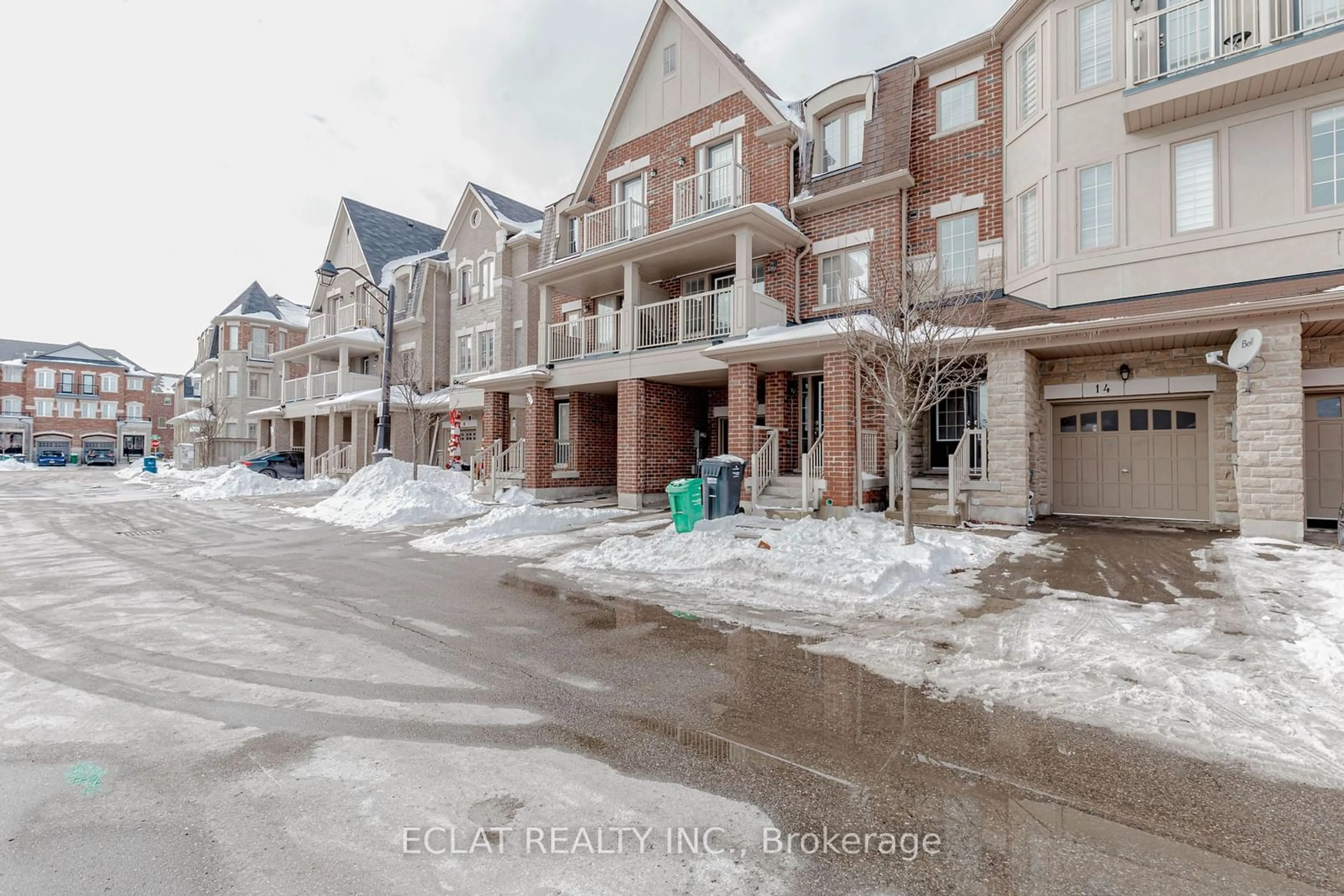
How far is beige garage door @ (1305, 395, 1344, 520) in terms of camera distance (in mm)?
10500

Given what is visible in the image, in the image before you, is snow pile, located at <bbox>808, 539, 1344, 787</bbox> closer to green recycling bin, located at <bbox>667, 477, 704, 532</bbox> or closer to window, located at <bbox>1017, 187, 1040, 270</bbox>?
green recycling bin, located at <bbox>667, 477, 704, 532</bbox>

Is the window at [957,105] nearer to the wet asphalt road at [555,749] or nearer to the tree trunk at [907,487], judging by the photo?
the tree trunk at [907,487]

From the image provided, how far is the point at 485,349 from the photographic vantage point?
25.6 m

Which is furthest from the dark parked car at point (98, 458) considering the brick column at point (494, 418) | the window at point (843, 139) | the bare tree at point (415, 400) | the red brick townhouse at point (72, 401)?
the window at point (843, 139)

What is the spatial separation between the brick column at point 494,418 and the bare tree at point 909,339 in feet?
37.5

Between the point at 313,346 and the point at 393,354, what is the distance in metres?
4.35

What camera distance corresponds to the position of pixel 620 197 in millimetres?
18203

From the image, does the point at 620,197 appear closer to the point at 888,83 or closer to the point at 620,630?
the point at 888,83

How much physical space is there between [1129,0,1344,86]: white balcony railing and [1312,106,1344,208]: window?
1.37 m

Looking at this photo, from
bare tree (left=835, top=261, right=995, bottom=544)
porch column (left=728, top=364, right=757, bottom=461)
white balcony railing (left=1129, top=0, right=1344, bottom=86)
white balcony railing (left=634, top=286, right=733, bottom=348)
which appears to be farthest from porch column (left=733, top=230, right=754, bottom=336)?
white balcony railing (left=1129, top=0, right=1344, bottom=86)

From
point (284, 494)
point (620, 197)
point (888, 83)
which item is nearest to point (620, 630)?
point (888, 83)

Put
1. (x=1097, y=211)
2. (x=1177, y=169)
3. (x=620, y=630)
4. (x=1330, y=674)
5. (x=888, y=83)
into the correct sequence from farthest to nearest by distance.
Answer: (x=888, y=83) < (x=1097, y=211) < (x=1177, y=169) < (x=620, y=630) < (x=1330, y=674)

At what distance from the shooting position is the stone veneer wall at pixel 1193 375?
35.9 feet

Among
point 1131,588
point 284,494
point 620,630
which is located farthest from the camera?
point 284,494
